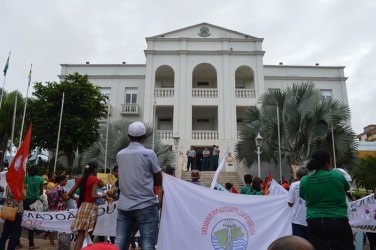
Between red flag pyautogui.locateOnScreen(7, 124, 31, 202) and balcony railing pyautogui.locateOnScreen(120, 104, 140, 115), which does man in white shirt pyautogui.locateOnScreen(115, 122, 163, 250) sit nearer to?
red flag pyautogui.locateOnScreen(7, 124, 31, 202)

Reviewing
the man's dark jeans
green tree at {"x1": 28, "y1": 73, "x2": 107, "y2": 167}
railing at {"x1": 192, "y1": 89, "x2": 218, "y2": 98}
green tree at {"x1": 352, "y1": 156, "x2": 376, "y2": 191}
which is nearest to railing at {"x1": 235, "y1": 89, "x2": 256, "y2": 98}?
railing at {"x1": 192, "y1": 89, "x2": 218, "y2": 98}

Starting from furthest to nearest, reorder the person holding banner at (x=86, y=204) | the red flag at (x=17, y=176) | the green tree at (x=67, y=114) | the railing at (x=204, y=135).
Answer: the railing at (x=204, y=135)
the green tree at (x=67, y=114)
the red flag at (x=17, y=176)
the person holding banner at (x=86, y=204)

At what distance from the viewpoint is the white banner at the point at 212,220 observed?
452cm

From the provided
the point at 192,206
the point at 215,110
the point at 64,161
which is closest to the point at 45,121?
the point at 64,161

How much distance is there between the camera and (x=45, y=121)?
2305 centimetres

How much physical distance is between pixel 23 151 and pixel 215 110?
74.7 feet

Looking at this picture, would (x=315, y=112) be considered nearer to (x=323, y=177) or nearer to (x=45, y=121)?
(x=323, y=177)

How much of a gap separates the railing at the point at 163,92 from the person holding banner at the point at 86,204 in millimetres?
21224

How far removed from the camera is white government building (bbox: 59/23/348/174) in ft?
83.3

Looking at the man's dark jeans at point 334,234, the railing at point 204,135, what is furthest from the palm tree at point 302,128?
the man's dark jeans at point 334,234

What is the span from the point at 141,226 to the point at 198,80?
86.9 ft

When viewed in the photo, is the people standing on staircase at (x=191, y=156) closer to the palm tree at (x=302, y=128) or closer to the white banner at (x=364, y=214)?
the palm tree at (x=302, y=128)

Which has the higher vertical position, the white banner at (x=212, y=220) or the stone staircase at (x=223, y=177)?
the stone staircase at (x=223, y=177)

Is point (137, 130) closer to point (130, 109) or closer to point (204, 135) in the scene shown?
point (204, 135)
